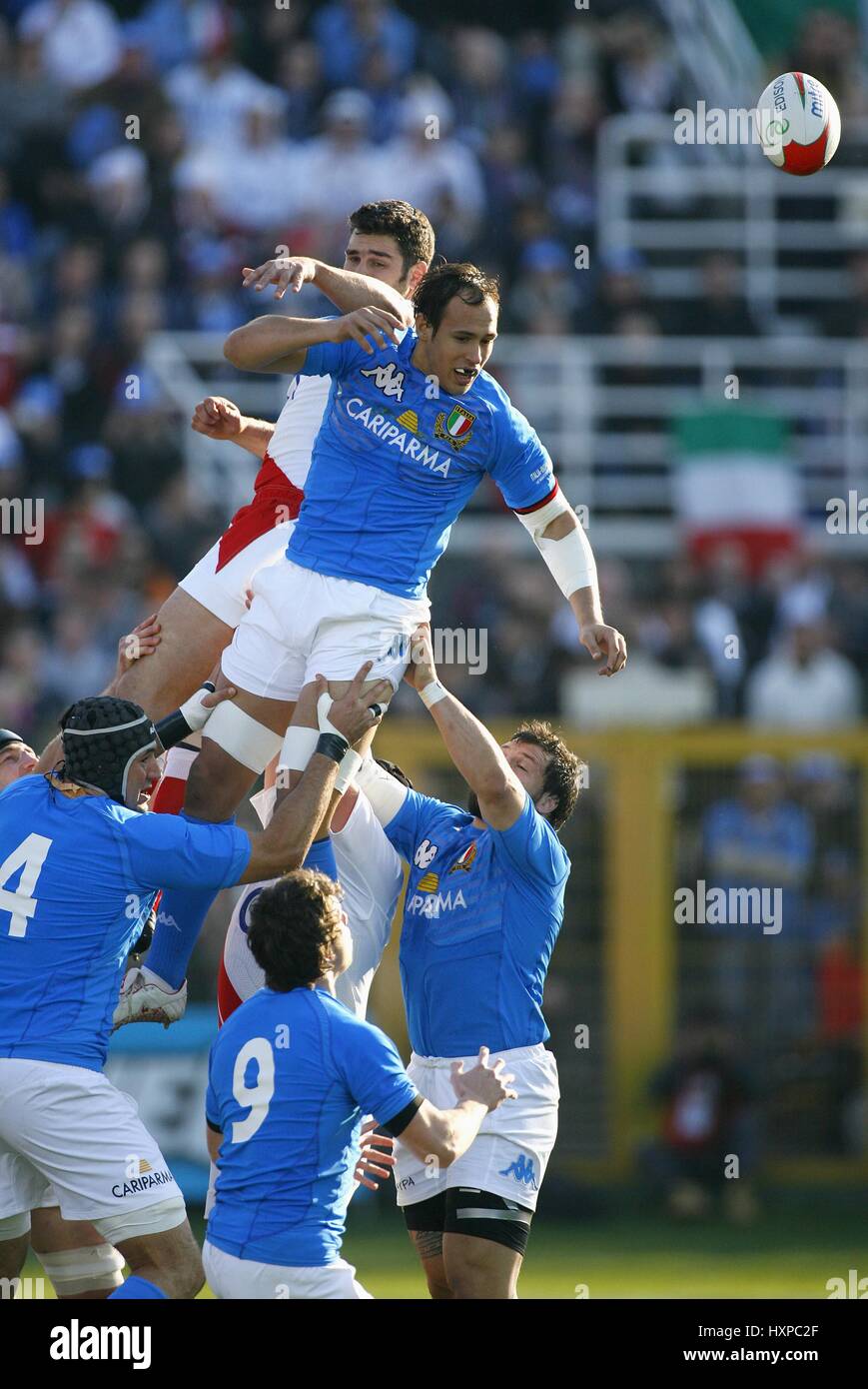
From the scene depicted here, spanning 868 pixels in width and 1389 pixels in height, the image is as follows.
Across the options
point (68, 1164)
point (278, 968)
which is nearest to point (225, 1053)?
point (278, 968)

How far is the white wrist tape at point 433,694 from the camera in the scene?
6832 millimetres

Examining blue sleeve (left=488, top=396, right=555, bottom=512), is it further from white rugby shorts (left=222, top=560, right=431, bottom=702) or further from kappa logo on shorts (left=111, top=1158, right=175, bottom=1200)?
kappa logo on shorts (left=111, top=1158, right=175, bottom=1200)

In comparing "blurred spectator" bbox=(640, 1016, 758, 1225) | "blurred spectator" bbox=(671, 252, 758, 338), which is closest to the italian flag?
"blurred spectator" bbox=(671, 252, 758, 338)

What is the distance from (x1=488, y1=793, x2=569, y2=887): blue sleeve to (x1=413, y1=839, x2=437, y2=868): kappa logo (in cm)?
26

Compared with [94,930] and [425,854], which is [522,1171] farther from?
[94,930]

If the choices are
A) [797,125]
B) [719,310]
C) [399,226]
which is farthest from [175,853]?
[719,310]

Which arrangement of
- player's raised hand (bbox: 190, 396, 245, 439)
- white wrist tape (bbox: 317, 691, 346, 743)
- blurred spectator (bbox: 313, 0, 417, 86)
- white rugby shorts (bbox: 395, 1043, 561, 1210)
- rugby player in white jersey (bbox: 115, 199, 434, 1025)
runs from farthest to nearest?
blurred spectator (bbox: 313, 0, 417, 86) < player's raised hand (bbox: 190, 396, 245, 439) < rugby player in white jersey (bbox: 115, 199, 434, 1025) < white rugby shorts (bbox: 395, 1043, 561, 1210) < white wrist tape (bbox: 317, 691, 346, 743)

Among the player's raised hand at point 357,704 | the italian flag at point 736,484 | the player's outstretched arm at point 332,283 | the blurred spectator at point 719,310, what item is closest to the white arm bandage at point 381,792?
the player's raised hand at point 357,704

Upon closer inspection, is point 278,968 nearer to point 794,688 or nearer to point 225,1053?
point 225,1053

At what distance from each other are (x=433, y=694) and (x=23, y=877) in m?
1.49

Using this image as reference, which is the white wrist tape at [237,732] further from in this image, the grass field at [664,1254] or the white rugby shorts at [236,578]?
the grass field at [664,1254]

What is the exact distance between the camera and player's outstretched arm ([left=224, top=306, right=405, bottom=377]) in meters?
6.37

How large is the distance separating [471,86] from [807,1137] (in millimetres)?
9968

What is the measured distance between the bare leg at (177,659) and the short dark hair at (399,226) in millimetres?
1445
